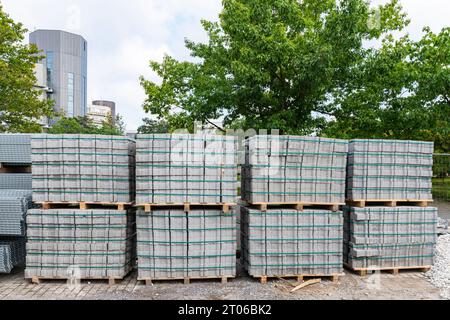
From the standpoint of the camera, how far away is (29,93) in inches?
666

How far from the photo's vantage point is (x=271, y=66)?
10.1m

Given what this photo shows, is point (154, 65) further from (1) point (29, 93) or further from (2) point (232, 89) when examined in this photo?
(1) point (29, 93)

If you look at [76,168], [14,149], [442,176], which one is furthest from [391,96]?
[14,149]

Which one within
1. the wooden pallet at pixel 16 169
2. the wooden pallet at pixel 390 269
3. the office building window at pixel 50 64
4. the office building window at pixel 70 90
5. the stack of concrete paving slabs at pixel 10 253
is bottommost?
the wooden pallet at pixel 390 269

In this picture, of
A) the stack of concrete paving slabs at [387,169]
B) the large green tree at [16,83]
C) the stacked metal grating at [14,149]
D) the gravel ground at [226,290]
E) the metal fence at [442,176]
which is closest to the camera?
the gravel ground at [226,290]

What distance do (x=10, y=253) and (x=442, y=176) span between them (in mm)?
15540

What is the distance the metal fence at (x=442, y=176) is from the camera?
12578mm

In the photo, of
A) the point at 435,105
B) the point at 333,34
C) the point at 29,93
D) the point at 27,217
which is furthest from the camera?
the point at 29,93

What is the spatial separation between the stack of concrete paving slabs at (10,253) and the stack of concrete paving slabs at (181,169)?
2631 mm

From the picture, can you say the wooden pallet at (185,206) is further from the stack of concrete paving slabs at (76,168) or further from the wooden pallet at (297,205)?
the stack of concrete paving slabs at (76,168)

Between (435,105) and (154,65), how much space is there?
13.1 meters

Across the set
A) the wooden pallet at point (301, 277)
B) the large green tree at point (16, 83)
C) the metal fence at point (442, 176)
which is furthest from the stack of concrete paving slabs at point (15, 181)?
the metal fence at point (442, 176)

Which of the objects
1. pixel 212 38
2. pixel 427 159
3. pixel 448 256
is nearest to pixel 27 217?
pixel 427 159

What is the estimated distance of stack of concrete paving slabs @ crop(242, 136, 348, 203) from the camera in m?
5.42
